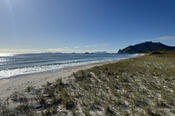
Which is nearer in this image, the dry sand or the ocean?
the dry sand

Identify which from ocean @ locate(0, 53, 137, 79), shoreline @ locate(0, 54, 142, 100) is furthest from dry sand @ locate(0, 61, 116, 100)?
ocean @ locate(0, 53, 137, 79)

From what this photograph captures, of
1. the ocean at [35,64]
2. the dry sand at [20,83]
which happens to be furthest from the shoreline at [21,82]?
the ocean at [35,64]

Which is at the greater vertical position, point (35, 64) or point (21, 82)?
point (35, 64)

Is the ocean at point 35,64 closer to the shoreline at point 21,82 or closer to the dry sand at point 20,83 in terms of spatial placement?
the shoreline at point 21,82

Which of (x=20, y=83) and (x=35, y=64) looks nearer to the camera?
(x=20, y=83)

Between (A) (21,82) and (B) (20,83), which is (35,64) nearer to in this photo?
(A) (21,82)

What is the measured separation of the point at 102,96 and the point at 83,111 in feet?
5.51

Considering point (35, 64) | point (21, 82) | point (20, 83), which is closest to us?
point (20, 83)

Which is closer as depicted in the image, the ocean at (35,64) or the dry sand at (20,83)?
the dry sand at (20,83)

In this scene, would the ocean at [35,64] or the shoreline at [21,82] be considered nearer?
the shoreline at [21,82]

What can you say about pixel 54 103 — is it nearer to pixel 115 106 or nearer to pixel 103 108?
pixel 103 108

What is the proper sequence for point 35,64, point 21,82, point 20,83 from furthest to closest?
point 35,64
point 21,82
point 20,83

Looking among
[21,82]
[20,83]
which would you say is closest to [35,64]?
[21,82]

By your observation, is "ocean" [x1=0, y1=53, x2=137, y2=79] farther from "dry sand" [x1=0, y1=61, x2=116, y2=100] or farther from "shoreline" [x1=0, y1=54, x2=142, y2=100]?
"dry sand" [x1=0, y1=61, x2=116, y2=100]
